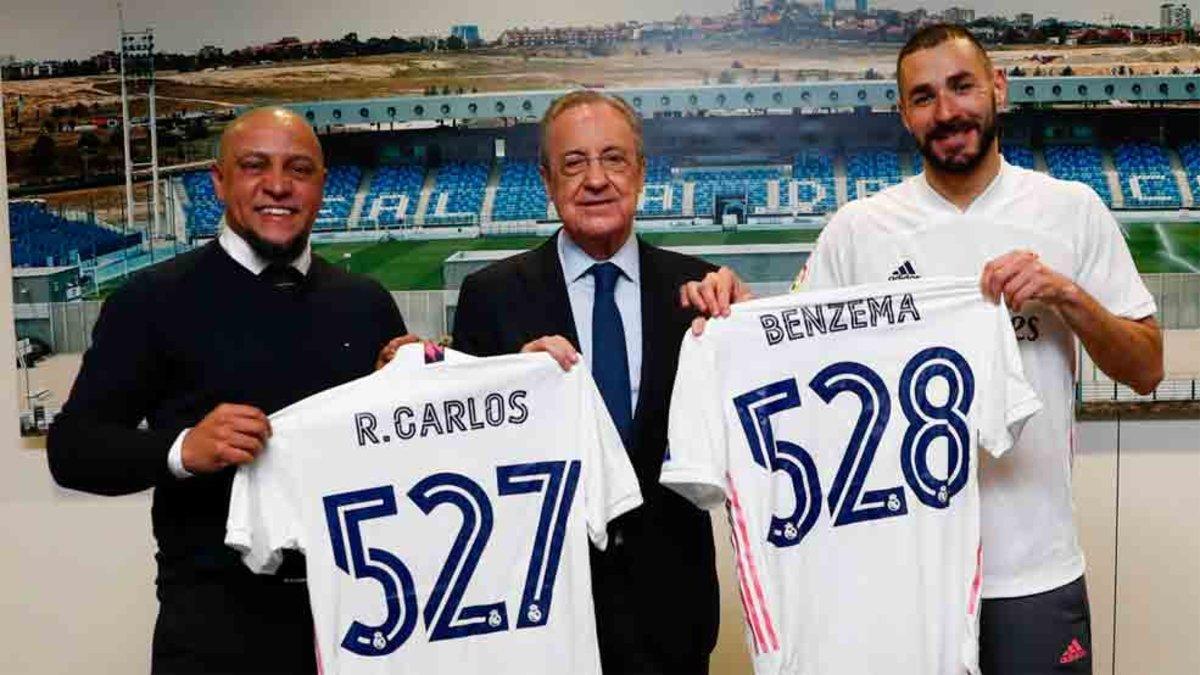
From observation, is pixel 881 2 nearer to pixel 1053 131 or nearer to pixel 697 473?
pixel 1053 131

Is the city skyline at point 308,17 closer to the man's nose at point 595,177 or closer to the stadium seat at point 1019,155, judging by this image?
the stadium seat at point 1019,155

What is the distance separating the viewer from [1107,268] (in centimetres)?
184

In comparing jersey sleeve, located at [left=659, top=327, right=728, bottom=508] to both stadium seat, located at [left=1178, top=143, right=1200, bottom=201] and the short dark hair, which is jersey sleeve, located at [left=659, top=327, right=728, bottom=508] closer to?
the short dark hair

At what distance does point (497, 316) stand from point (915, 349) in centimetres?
72

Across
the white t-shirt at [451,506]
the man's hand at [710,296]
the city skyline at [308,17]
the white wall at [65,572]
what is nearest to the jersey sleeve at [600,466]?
the white t-shirt at [451,506]

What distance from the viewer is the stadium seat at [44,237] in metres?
2.98

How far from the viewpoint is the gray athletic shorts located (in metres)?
1.81

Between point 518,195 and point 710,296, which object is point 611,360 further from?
point 518,195

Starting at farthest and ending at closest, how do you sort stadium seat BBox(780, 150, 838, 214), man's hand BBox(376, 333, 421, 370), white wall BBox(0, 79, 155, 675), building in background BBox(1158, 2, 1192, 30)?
white wall BBox(0, 79, 155, 675) < stadium seat BBox(780, 150, 838, 214) < building in background BBox(1158, 2, 1192, 30) < man's hand BBox(376, 333, 421, 370)

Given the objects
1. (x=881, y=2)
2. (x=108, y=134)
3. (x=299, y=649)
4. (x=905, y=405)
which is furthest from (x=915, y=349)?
(x=108, y=134)

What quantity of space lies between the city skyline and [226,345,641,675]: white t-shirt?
1.45 meters

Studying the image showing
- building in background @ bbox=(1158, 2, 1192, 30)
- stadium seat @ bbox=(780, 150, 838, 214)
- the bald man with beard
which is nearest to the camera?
the bald man with beard

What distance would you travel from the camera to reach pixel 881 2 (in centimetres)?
288

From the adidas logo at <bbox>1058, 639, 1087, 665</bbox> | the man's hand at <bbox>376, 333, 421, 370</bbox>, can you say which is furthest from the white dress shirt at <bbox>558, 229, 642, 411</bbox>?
the adidas logo at <bbox>1058, 639, 1087, 665</bbox>
